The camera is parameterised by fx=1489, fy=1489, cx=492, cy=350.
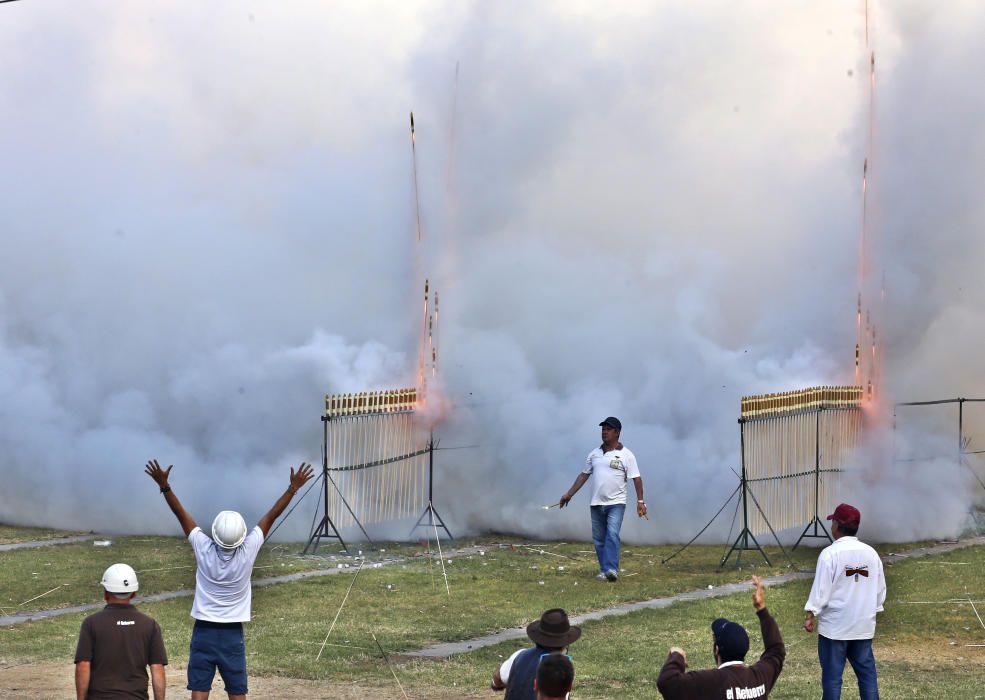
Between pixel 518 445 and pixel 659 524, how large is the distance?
2568 mm

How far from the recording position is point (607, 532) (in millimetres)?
16547

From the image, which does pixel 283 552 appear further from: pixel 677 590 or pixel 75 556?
pixel 677 590

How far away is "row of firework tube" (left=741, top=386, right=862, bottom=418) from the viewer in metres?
18.7

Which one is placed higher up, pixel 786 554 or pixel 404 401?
pixel 404 401

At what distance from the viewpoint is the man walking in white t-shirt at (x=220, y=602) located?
8695 millimetres

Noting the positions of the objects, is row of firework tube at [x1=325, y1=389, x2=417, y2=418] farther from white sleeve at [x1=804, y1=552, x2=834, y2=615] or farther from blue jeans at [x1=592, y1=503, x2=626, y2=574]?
white sleeve at [x1=804, y1=552, x2=834, y2=615]

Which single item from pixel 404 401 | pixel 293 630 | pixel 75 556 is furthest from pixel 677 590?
pixel 75 556

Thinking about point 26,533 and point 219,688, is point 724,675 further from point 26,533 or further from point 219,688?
point 26,533

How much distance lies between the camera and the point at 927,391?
1061 inches

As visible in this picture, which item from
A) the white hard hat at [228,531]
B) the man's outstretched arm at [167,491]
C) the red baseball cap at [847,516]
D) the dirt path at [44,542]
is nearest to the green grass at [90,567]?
the dirt path at [44,542]

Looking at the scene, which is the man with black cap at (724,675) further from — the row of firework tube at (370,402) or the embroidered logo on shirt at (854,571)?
the row of firework tube at (370,402)

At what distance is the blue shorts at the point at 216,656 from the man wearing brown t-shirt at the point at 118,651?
3.12 feet

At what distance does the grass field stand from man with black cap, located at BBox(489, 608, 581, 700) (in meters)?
4.20

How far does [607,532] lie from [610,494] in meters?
0.47
